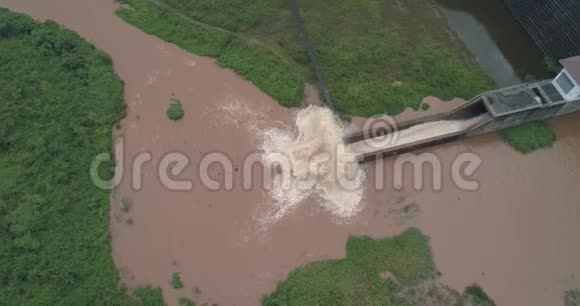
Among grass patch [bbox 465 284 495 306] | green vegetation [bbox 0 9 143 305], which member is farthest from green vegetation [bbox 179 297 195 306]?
grass patch [bbox 465 284 495 306]

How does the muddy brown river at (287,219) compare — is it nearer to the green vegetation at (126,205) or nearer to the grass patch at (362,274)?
the green vegetation at (126,205)

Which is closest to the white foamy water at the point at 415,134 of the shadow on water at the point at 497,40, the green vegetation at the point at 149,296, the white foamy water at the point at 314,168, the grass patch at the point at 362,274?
the white foamy water at the point at 314,168

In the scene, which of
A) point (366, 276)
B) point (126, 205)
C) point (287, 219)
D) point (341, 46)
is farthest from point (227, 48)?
point (366, 276)

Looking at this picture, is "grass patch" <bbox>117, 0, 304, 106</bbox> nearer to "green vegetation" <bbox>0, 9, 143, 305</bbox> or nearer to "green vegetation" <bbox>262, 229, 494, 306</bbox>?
"green vegetation" <bbox>0, 9, 143, 305</bbox>

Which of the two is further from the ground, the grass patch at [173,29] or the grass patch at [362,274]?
the grass patch at [173,29]

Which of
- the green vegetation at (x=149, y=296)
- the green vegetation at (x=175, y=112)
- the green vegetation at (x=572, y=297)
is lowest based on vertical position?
the green vegetation at (x=572, y=297)

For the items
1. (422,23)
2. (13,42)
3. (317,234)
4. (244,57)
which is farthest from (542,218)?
(13,42)
